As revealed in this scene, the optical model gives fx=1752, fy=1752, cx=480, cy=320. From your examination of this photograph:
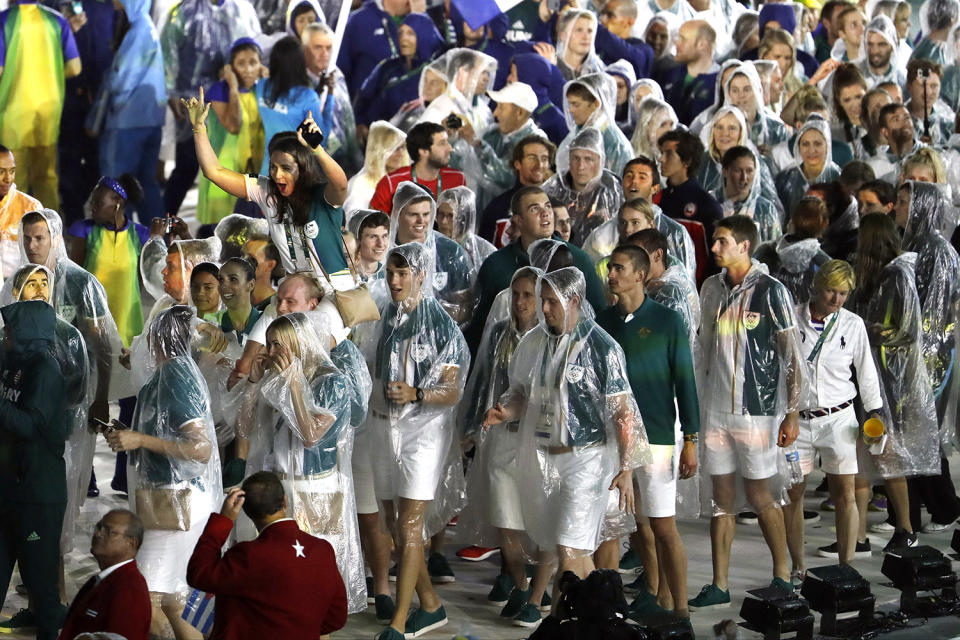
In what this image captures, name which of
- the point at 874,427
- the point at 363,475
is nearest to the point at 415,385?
the point at 363,475

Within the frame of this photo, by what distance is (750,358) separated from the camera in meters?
8.42

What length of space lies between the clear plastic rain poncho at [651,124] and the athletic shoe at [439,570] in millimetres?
3990

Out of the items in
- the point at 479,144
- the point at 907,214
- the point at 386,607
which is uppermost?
the point at 479,144

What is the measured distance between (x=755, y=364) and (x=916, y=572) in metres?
1.23

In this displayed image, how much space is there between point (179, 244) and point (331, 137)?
3653 mm

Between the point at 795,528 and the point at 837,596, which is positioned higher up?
the point at 795,528

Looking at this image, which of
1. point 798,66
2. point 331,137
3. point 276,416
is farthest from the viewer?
point 798,66

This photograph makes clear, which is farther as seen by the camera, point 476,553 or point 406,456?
point 476,553

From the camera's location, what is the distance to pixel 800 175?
38.0ft

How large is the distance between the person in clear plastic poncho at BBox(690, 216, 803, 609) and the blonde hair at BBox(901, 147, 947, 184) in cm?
224

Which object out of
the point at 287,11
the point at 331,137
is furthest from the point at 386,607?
the point at 287,11

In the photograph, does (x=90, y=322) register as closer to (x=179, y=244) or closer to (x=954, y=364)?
(x=179, y=244)

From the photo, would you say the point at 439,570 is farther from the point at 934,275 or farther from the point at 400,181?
the point at 934,275

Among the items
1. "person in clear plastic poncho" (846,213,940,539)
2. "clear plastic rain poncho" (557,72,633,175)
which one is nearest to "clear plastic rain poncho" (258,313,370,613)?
"person in clear plastic poncho" (846,213,940,539)
